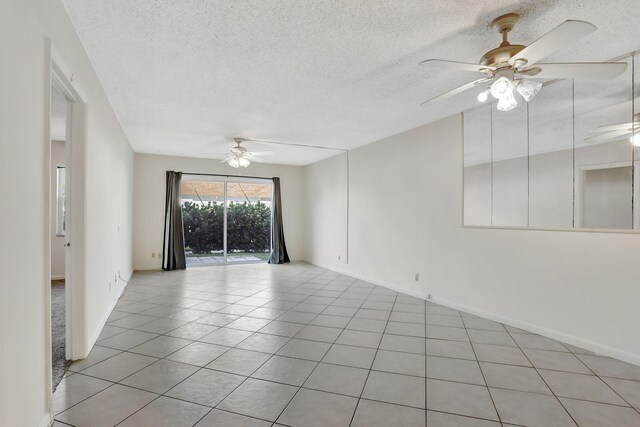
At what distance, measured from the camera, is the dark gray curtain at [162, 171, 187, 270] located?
21.7 ft

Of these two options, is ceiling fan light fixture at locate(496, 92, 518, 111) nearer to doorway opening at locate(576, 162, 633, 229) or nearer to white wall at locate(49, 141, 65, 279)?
doorway opening at locate(576, 162, 633, 229)

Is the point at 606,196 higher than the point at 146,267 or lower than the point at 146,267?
higher

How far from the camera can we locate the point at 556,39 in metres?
1.62

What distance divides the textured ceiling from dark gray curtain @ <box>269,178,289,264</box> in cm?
373

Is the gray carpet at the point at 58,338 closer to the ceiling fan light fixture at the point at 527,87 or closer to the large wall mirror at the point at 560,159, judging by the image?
the ceiling fan light fixture at the point at 527,87

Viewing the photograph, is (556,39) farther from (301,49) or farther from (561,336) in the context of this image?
(561,336)

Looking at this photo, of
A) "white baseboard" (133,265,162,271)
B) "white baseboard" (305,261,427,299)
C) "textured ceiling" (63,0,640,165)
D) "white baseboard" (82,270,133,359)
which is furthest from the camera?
"white baseboard" (133,265,162,271)

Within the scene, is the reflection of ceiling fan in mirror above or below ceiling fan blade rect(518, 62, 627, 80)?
below

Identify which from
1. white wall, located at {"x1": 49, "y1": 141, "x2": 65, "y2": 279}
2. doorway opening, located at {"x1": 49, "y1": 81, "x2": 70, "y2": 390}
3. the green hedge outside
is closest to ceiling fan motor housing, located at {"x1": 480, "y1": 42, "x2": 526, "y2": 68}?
doorway opening, located at {"x1": 49, "y1": 81, "x2": 70, "y2": 390}

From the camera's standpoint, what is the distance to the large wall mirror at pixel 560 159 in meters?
2.62

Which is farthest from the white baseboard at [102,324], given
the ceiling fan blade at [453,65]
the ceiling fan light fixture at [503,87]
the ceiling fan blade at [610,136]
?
the ceiling fan blade at [610,136]

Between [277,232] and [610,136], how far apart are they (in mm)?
6132

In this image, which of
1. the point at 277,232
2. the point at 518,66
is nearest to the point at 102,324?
the point at 518,66

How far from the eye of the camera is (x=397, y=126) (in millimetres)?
4441
